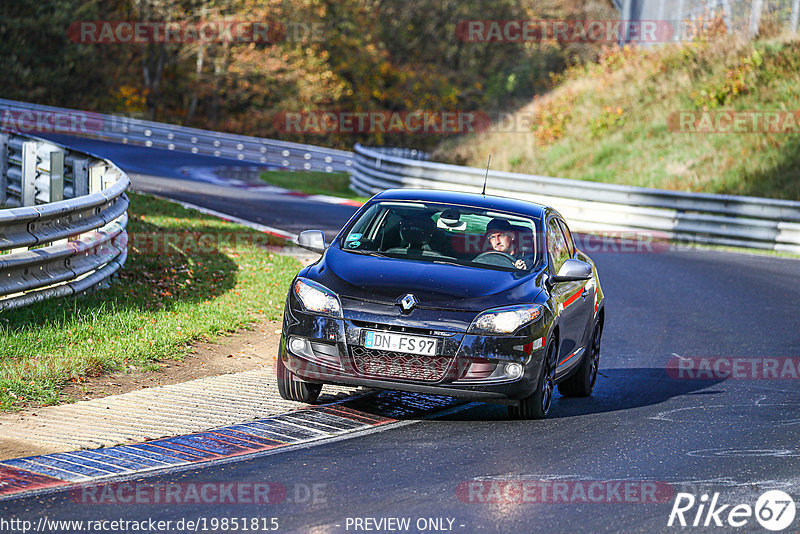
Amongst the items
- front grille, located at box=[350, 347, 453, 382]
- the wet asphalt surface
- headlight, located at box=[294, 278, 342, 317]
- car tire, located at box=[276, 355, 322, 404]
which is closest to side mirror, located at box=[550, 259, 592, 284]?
the wet asphalt surface

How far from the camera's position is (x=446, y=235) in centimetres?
877

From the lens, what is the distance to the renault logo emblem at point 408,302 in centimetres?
758

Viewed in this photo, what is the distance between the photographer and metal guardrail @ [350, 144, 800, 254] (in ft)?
74.1

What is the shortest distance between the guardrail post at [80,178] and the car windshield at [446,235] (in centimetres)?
743

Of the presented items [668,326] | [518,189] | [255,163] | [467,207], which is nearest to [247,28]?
[255,163]

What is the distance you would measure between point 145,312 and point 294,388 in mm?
3213

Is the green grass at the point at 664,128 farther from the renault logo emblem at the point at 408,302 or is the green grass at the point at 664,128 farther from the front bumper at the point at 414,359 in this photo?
the renault logo emblem at the point at 408,302

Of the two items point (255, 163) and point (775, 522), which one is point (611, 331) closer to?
point (775, 522)

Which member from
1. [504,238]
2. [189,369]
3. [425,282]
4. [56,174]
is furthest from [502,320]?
[56,174]

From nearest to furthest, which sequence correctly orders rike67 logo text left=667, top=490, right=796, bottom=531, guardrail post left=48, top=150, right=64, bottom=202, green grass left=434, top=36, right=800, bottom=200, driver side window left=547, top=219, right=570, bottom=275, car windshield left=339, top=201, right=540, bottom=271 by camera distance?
rike67 logo text left=667, top=490, right=796, bottom=531, car windshield left=339, top=201, right=540, bottom=271, driver side window left=547, top=219, right=570, bottom=275, guardrail post left=48, top=150, right=64, bottom=202, green grass left=434, top=36, right=800, bottom=200

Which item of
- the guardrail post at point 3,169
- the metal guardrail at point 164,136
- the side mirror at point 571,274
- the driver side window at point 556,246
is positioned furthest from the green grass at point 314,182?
the side mirror at point 571,274

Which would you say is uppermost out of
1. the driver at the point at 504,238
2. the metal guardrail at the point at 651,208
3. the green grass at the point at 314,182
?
the driver at the point at 504,238

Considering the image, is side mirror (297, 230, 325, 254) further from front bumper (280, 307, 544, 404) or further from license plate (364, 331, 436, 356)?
license plate (364, 331, 436, 356)

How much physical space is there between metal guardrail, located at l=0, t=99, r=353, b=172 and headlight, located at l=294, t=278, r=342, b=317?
2940cm
